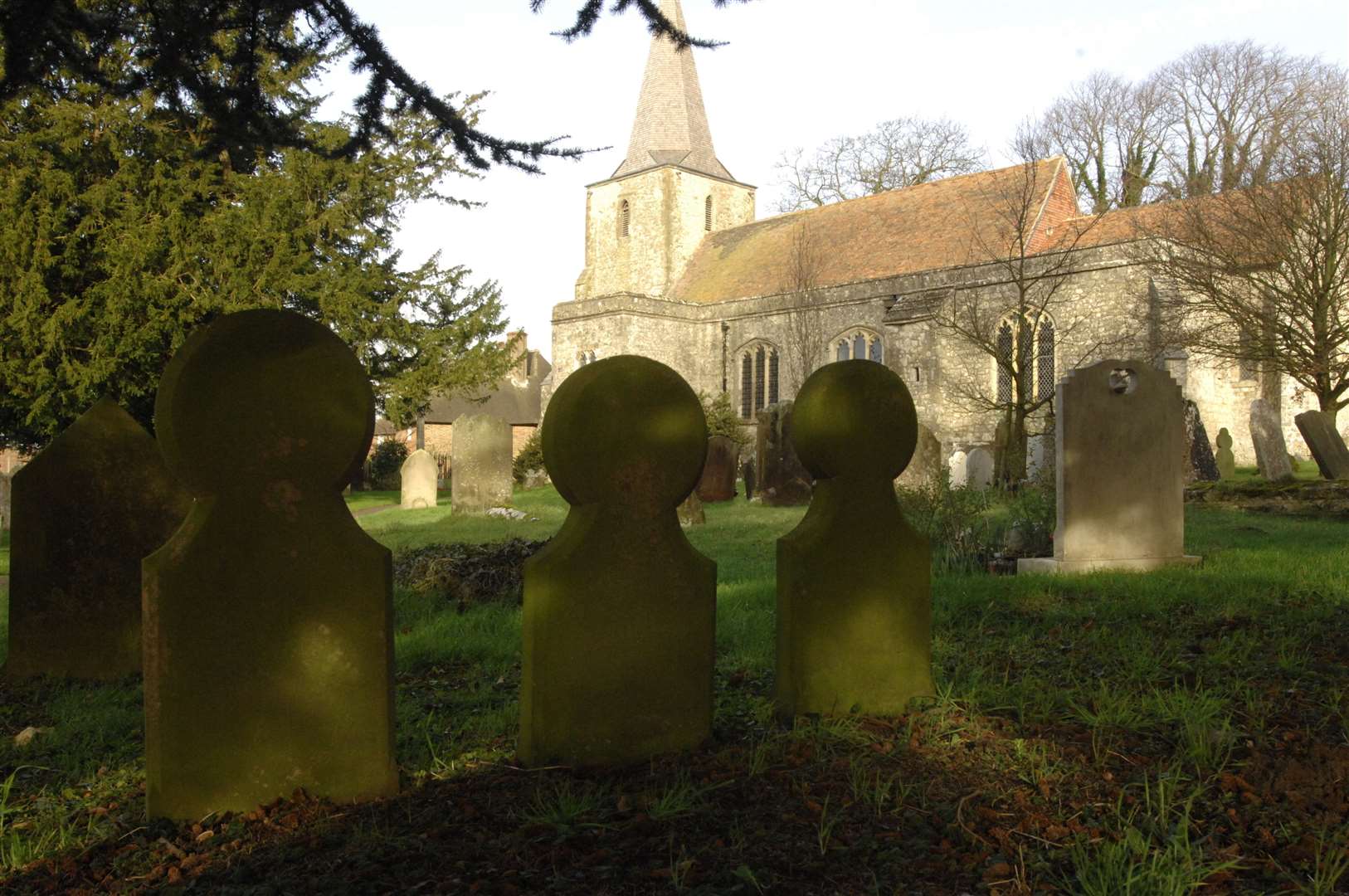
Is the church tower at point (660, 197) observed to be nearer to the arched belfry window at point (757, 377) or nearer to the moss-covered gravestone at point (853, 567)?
the arched belfry window at point (757, 377)

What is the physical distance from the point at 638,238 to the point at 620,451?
38081 mm

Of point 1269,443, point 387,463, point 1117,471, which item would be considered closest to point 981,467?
point 1269,443

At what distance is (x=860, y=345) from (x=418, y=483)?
57.3ft

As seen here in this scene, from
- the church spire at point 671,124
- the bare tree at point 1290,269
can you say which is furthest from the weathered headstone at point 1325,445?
the church spire at point 671,124

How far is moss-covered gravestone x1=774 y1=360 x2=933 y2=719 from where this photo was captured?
3.38 m

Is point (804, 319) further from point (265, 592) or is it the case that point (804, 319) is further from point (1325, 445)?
point (265, 592)

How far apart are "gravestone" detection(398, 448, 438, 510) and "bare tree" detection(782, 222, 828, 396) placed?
15745 mm

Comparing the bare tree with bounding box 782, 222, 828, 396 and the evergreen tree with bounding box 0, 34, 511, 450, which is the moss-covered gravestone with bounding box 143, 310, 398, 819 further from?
the bare tree with bounding box 782, 222, 828, 396

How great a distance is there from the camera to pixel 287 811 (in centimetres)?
266

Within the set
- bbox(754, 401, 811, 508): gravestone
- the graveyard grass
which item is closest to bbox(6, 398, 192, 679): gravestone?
the graveyard grass

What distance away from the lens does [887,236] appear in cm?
3244

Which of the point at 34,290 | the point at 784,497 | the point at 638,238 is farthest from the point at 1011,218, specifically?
the point at 34,290

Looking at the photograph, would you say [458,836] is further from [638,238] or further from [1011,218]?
[638,238]

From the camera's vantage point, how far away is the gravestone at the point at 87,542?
4289 millimetres
